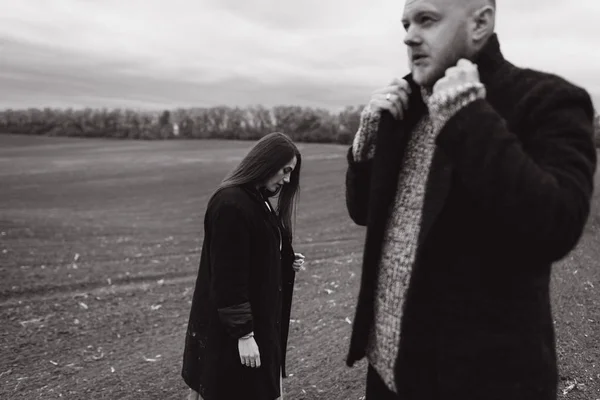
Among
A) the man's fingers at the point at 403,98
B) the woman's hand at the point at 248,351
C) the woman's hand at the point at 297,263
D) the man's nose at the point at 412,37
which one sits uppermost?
the man's nose at the point at 412,37

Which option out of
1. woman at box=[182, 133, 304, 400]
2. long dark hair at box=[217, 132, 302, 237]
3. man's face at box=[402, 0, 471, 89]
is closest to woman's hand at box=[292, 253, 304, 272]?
woman at box=[182, 133, 304, 400]

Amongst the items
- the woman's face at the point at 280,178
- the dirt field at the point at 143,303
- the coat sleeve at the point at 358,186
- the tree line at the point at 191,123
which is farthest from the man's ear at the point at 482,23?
the tree line at the point at 191,123

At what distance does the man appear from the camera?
1423 millimetres

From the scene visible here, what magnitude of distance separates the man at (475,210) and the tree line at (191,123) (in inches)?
2154

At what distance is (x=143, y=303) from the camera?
8570mm

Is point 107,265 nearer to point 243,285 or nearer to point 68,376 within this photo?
point 68,376

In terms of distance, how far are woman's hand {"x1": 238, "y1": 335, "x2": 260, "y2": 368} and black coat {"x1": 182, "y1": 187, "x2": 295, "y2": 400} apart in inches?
2.4

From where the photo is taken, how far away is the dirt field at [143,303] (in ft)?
18.7

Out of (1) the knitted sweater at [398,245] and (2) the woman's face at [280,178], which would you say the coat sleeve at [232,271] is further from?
(1) the knitted sweater at [398,245]

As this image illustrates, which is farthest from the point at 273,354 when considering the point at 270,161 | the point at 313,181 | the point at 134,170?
the point at 134,170

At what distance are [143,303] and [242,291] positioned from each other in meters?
5.69

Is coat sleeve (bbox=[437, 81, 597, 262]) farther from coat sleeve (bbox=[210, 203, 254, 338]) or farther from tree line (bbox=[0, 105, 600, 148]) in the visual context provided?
tree line (bbox=[0, 105, 600, 148])

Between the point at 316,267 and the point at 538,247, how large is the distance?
30.9 feet

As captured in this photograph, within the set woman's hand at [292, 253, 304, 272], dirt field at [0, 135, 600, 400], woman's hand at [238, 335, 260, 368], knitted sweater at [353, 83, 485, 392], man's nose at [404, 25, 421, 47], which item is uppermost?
→ man's nose at [404, 25, 421, 47]
